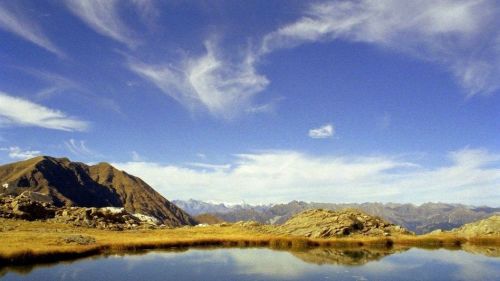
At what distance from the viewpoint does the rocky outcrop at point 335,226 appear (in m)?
74.6

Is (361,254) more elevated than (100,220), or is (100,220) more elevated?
(100,220)

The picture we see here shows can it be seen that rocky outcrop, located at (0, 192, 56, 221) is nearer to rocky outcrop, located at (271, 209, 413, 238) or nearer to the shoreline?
the shoreline

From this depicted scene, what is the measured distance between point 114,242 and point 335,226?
35.8 m

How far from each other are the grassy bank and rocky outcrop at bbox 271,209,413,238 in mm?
3950

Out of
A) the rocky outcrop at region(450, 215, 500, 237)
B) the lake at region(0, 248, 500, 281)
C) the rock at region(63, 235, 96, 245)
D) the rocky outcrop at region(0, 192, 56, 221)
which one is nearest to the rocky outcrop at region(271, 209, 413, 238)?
the rocky outcrop at region(450, 215, 500, 237)

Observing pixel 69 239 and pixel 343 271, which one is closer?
pixel 343 271

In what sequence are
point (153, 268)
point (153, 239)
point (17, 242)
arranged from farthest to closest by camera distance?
point (153, 239), point (17, 242), point (153, 268)

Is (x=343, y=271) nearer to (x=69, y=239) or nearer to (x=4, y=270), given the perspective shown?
(x=4, y=270)

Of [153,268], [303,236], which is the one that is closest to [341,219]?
[303,236]

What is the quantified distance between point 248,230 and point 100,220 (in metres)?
29.9

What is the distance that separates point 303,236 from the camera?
73875 mm

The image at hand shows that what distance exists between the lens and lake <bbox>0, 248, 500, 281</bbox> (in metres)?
39.8

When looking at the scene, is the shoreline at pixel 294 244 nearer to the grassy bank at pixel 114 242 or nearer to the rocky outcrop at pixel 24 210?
the grassy bank at pixel 114 242

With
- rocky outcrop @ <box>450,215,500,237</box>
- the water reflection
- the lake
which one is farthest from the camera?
rocky outcrop @ <box>450,215,500,237</box>
